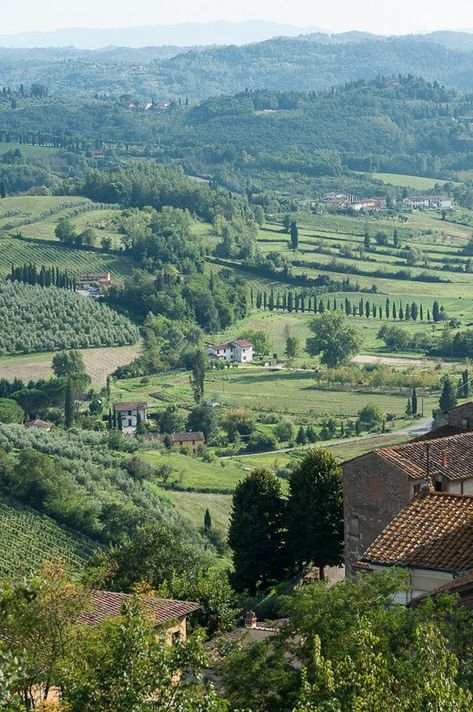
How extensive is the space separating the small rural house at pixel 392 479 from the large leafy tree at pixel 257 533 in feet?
25.9

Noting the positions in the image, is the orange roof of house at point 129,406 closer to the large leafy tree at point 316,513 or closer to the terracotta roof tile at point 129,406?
the terracotta roof tile at point 129,406

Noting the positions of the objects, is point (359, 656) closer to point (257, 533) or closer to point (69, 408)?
point (257, 533)

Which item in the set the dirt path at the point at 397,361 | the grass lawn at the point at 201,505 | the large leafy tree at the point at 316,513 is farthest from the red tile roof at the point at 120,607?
the dirt path at the point at 397,361

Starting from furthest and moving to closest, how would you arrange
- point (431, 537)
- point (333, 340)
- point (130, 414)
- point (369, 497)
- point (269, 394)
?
point (333, 340) → point (269, 394) → point (130, 414) → point (369, 497) → point (431, 537)

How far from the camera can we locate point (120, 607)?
33.5m

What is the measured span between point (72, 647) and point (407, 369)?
123378 millimetres

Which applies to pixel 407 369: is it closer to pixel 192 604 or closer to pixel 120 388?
pixel 120 388

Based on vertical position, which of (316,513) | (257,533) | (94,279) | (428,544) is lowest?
(94,279)

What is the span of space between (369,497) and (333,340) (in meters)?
114

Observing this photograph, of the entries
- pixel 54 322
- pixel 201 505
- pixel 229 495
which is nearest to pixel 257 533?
pixel 201 505

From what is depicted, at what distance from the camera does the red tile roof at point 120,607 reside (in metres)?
34.0

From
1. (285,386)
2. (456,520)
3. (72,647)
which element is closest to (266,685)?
(72,647)

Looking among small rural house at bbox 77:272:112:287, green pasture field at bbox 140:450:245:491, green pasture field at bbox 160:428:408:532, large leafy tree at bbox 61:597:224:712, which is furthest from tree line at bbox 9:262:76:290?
large leafy tree at bbox 61:597:224:712

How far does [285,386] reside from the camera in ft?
478
